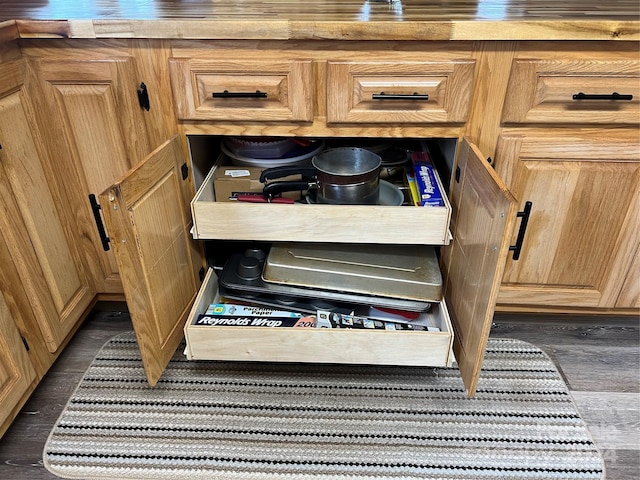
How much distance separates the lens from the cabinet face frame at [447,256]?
90cm

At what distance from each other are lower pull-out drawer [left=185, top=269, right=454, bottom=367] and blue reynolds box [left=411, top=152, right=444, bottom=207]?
265mm

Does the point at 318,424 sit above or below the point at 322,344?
below

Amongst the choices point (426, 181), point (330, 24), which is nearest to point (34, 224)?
point (330, 24)

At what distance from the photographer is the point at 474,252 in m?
1.02

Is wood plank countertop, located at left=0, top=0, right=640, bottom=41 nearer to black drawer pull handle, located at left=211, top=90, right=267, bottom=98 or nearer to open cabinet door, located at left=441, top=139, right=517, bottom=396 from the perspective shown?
black drawer pull handle, located at left=211, top=90, right=267, bottom=98

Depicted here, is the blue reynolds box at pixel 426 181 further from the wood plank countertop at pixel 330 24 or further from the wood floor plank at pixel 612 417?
the wood floor plank at pixel 612 417

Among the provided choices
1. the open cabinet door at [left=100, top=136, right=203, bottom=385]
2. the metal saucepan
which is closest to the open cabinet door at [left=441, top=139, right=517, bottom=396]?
the metal saucepan

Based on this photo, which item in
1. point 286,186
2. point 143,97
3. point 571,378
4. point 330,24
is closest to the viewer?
point 330,24

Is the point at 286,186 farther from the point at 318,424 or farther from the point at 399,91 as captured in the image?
the point at 318,424

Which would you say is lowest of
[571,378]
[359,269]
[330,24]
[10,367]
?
[571,378]

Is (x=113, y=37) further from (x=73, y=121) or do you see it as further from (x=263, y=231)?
(x=263, y=231)

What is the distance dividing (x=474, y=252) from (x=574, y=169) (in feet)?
1.18

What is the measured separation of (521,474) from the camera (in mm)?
1053

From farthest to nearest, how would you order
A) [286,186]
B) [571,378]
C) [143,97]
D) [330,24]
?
A: [571,378] < [286,186] < [143,97] < [330,24]
